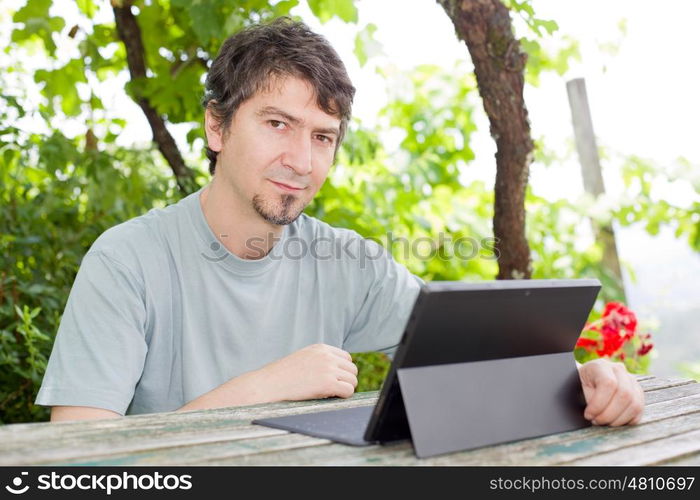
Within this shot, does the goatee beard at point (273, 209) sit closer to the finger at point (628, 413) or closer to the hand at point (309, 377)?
the hand at point (309, 377)

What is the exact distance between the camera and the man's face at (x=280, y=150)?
1880 mm

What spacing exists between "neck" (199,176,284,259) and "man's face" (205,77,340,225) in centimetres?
2

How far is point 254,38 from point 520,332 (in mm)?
1320

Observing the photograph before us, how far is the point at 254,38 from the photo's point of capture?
2080 millimetres

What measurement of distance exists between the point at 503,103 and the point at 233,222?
1205mm

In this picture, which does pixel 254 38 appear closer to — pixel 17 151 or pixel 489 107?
pixel 489 107

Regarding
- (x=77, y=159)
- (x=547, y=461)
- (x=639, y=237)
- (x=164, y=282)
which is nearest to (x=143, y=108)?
(x=77, y=159)

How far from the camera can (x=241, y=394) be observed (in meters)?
1.40

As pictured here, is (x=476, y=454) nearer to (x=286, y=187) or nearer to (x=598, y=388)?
(x=598, y=388)

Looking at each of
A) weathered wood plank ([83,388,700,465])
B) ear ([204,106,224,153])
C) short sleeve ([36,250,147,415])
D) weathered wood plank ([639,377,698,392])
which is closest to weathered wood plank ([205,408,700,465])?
weathered wood plank ([83,388,700,465])

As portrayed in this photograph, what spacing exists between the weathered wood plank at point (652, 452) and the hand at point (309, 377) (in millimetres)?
549

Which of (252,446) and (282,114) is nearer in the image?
(252,446)

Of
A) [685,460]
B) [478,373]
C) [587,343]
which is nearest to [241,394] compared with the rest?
[478,373]

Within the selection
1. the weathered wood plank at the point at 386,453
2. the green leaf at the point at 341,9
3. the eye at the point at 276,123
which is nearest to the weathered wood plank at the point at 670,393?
the weathered wood plank at the point at 386,453
